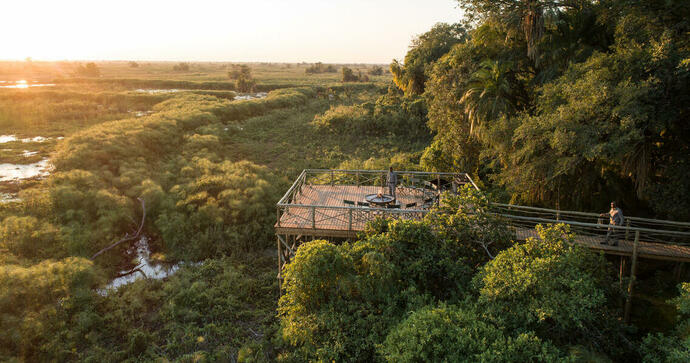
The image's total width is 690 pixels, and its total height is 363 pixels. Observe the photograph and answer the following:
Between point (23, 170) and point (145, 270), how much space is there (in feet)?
44.4

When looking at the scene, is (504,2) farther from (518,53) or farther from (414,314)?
(414,314)

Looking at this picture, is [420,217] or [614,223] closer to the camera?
[614,223]

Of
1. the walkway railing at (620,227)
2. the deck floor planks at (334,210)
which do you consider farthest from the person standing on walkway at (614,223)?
the deck floor planks at (334,210)

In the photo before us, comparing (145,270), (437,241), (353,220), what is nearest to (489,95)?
(353,220)

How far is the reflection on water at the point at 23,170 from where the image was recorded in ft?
66.3

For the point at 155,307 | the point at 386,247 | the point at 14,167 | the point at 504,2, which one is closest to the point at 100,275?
the point at 155,307

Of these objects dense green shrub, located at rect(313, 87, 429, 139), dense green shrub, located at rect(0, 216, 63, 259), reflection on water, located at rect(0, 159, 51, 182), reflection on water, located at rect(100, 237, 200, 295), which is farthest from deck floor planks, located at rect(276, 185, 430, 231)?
dense green shrub, located at rect(313, 87, 429, 139)

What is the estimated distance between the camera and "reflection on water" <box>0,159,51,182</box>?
66.3 feet

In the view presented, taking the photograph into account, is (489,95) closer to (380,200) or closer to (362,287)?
(380,200)

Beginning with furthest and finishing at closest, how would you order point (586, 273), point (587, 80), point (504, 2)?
point (504, 2) < point (587, 80) < point (586, 273)

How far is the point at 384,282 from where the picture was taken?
844cm

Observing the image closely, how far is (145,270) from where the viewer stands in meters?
14.8

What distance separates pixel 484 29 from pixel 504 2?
63.8 inches

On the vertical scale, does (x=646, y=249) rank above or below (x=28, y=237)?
above
